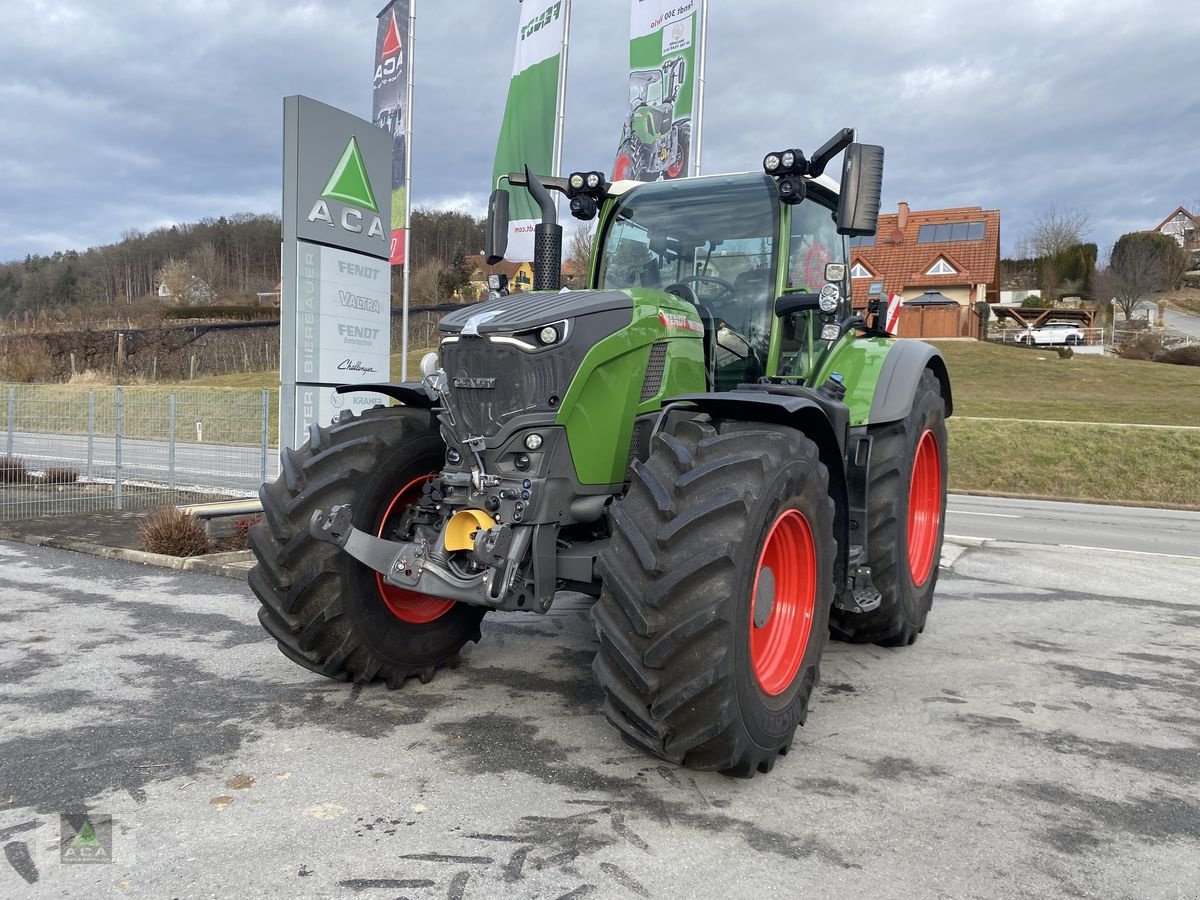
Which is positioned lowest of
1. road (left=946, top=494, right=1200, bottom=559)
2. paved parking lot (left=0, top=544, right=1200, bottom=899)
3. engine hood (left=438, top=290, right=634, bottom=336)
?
road (left=946, top=494, right=1200, bottom=559)

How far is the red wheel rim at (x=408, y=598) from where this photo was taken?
14.5 feet

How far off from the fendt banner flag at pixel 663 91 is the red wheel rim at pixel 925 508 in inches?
320

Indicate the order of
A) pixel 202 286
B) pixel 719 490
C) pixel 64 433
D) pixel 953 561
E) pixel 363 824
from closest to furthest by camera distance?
1. pixel 363 824
2. pixel 719 490
3. pixel 953 561
4. pixel 64 433
5. pixel 202 286

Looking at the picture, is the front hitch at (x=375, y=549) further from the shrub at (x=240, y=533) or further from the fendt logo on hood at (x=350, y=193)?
the fendt logo on hood at (x=350, y=193)

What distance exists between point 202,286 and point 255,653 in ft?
235

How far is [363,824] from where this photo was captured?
3.15 metres

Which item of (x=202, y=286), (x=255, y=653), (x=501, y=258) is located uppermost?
(x=202, y=286)

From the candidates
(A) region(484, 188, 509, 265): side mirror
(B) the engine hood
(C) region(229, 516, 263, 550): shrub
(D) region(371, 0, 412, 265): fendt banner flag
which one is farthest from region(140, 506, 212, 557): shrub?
(D) region(371, 0, 412, 265): fendt banner flag

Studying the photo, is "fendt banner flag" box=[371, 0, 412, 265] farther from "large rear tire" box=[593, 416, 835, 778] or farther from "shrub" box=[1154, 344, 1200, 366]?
"shrub" box=[1154, 344, 1200, 366]

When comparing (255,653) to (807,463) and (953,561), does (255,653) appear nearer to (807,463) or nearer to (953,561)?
(807,463)

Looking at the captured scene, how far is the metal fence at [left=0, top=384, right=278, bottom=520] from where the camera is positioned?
11477mm

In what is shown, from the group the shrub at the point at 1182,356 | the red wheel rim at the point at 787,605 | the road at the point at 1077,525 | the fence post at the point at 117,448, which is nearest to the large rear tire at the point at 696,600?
the red wheel rim at the point at 787,605

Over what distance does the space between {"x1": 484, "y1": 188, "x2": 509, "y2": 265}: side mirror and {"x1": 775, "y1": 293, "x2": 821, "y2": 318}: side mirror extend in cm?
155

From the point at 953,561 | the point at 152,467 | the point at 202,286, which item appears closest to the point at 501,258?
the point at 953,561
